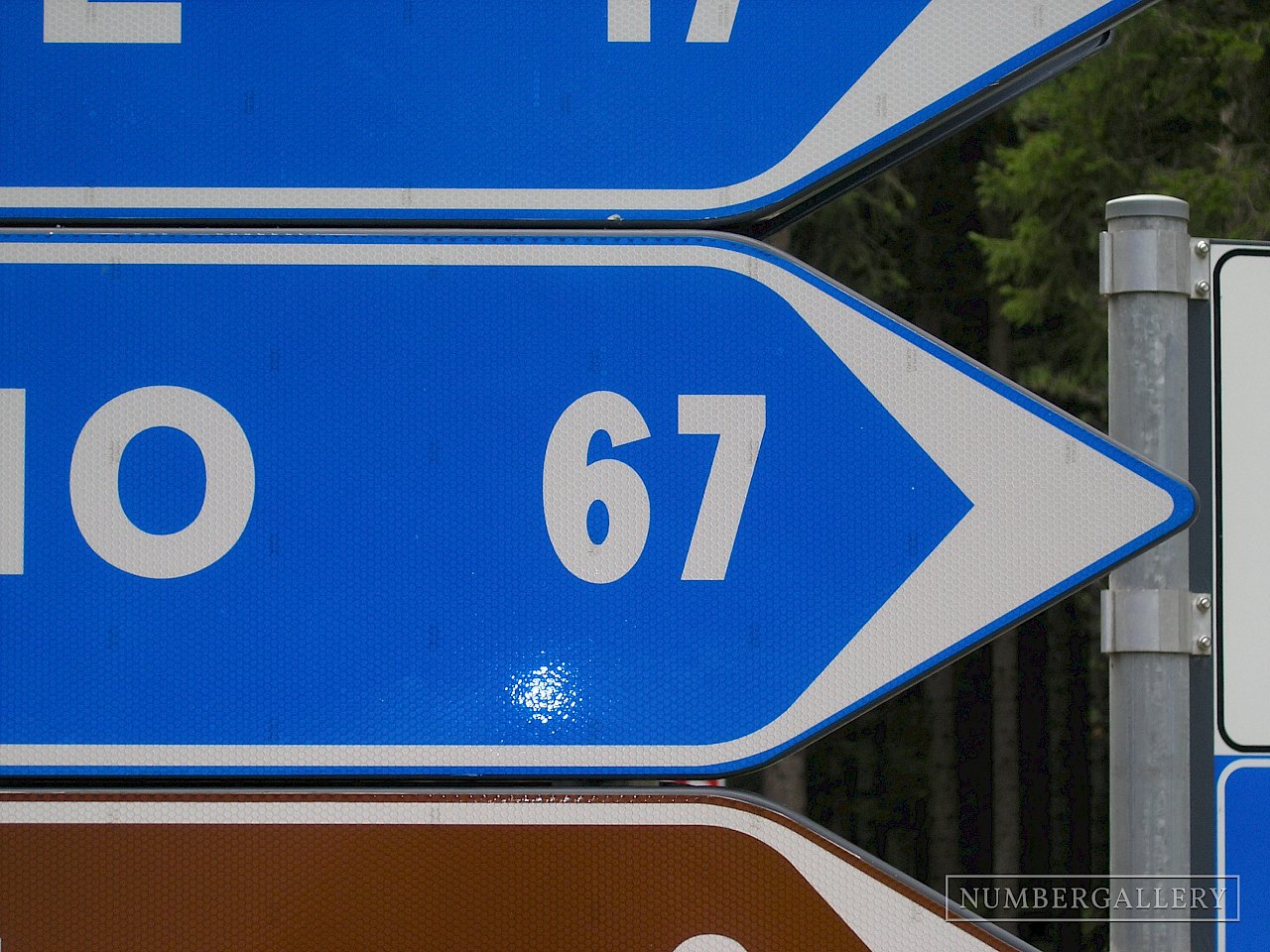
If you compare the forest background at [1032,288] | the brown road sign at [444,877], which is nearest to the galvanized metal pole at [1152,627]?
the brown road sign at [444,877]

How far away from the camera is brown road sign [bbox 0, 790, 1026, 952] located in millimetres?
1813

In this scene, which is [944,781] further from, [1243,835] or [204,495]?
[204,495]

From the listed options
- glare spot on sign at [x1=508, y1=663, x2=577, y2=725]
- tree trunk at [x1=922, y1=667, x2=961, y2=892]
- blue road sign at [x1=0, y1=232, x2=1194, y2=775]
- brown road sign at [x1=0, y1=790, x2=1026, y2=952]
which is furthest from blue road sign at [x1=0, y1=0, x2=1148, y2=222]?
tree trunk at [x1=922, y1=667, x2=961, y2=892]

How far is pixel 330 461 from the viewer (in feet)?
6.09

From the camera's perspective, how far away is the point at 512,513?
1849 millimetres

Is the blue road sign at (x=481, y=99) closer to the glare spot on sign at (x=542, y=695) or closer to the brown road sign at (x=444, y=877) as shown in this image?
the glare spot on sign at (x=542, y=695)

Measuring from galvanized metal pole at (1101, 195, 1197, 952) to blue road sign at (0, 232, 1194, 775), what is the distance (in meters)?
0.15

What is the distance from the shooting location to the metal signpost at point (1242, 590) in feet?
6.41

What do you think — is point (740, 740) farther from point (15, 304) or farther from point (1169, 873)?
point (15, 304)

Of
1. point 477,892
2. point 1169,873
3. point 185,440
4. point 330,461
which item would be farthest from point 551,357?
point 1169,873

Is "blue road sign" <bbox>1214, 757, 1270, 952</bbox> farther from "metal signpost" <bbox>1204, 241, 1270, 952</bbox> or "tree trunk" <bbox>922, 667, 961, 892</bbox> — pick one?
"tree trunk" <bbox>922, 667, 961, 892</bbox>

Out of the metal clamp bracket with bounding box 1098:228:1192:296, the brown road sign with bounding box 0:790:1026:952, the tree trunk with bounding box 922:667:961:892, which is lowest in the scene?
the tree trunk with bounding box 922:667:961:892

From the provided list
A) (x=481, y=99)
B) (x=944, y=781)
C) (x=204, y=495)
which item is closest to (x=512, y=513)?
(x=204, y=495)

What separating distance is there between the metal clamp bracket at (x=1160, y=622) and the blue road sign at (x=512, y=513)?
160 mm
